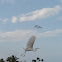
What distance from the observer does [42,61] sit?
14025 centimetres

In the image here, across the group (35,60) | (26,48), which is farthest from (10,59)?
(26,48)

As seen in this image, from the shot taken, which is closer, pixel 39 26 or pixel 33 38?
pixel 39 26

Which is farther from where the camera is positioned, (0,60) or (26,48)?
(0,60)

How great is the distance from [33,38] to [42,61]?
223ft

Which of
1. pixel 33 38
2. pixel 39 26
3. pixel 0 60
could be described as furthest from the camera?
pixel 0 60

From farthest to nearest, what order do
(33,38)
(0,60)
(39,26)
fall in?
(0,60)
(33,38)
(39,26)

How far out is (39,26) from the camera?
6159 centimetres

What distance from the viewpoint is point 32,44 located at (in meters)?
75.0

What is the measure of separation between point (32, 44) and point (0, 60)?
52056 millimetres

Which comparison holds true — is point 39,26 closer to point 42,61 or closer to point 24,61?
point 24,61

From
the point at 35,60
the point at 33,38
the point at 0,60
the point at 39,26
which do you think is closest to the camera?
the point at 39,26

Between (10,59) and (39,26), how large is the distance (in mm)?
68129

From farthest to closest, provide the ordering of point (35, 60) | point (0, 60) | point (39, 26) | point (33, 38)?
point (35, 60)
point (0, 60)
point (33, 38)
point (39, 26)

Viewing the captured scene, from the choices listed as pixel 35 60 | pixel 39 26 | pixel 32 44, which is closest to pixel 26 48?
pixel 32 44
